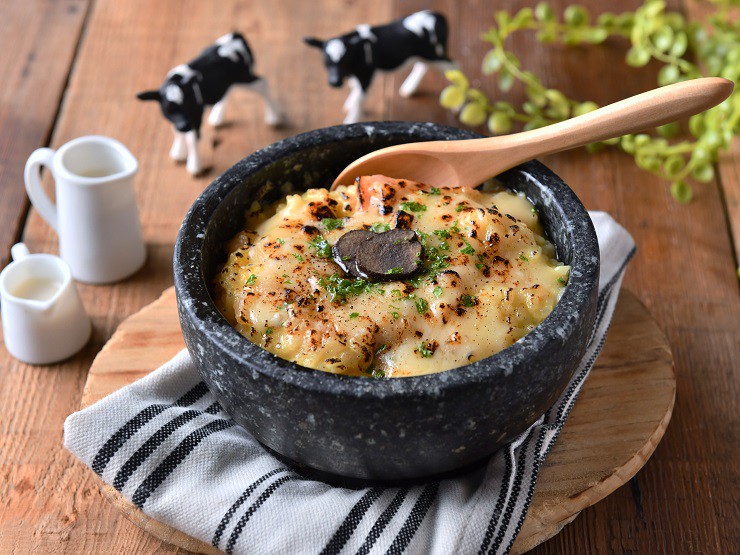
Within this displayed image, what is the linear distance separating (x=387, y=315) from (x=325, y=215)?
1.29ft

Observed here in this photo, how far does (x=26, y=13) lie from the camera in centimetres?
397

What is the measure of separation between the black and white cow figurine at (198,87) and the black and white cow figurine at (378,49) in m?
0.25

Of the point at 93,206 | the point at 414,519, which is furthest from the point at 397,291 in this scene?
the point at 93,206

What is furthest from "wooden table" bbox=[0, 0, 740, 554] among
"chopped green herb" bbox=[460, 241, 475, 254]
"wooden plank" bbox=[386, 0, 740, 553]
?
"chopped green herb" bbox=[460, 241, 475, 254]

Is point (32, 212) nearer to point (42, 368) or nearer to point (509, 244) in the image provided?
point (42, 368)

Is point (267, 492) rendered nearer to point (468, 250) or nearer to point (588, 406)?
point (468, 250)

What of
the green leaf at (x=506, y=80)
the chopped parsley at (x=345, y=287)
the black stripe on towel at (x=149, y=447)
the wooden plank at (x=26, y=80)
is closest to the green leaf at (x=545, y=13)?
the green leaf at (x=506, y=80)

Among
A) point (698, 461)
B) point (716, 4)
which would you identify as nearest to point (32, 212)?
point (698, 461)

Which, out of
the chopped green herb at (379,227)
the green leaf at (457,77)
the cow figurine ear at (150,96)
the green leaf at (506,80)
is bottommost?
the green leaf at (506,80)

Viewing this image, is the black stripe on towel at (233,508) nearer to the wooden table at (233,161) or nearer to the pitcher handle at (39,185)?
the wooden table at (233,161)

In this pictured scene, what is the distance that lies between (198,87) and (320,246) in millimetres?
1261

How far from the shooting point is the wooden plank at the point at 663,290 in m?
2.27

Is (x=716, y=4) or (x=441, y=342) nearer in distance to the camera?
(x=441, y=342)

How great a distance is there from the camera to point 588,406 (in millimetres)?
2344
